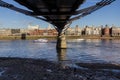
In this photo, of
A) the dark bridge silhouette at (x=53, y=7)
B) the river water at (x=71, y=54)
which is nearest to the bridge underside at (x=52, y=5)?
the dark bridge silhouette at (x=53, y=7)

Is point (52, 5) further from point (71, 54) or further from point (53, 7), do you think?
point (71, 54)

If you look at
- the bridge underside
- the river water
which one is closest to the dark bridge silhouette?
the bridge underside

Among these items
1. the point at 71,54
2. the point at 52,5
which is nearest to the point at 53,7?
the point at 52,5

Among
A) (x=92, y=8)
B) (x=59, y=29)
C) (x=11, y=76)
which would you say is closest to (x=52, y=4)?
(x=92, y=8)

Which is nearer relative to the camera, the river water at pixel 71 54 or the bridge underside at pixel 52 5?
Answer: the bridge underside at pixel 52 5

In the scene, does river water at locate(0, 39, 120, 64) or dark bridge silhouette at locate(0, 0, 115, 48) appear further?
Answer: river water at locate(0, 39, 120, 64)

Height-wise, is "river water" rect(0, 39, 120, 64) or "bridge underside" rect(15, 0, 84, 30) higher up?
"bridge underside" rect(15, 0, 84, 30)

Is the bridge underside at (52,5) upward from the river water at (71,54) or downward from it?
upward

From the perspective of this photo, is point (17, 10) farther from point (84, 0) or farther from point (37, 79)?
point (37, 79)

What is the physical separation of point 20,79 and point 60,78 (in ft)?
8.73

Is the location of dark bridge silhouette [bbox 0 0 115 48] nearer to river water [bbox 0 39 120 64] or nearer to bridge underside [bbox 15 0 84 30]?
bridge underside [bbox 15 0 84 30]

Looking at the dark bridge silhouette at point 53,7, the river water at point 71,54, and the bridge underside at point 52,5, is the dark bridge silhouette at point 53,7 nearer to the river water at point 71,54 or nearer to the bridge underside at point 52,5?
the bridge underside at point 52,5

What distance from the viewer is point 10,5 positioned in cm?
4934

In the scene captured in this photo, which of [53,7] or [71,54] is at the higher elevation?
[53,7]
